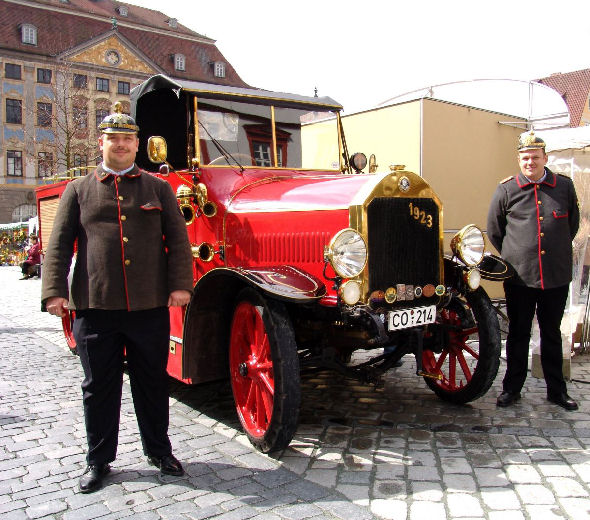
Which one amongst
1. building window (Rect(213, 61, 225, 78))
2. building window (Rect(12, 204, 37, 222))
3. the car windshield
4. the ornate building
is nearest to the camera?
the car windshield

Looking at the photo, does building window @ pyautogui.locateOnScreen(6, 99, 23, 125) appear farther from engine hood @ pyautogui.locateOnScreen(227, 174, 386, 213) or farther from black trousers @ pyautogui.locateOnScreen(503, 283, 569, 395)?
black trousers @ pyautogui.locateOnScreen(503, 283, 569, 395)

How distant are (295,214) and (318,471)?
1.58 m

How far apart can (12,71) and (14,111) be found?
269cm

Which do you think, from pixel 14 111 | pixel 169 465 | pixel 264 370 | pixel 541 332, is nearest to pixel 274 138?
pixel 264 370

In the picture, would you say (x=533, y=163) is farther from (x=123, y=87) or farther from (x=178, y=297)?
(x=123, y=87)

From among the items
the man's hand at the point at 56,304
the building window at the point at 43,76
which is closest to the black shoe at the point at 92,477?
the man's hand at the point at 56,304

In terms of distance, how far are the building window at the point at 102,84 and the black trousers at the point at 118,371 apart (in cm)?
4288

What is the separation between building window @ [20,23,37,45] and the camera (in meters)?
41.3

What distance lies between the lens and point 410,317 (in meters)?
3.74

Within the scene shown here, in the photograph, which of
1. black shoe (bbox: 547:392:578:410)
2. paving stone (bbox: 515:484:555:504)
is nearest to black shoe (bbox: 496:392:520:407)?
black shoe (bbox: 547:392:578:410)

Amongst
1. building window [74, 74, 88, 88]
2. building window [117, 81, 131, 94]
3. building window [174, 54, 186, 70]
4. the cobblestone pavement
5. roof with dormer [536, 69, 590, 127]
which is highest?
building window [174, 54, 186, 70]

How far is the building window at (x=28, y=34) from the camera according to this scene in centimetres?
4131

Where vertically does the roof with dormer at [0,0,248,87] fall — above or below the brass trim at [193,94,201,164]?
above

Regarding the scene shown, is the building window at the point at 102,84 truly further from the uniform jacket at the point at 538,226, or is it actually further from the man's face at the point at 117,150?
the man's face at the point at 117,150
